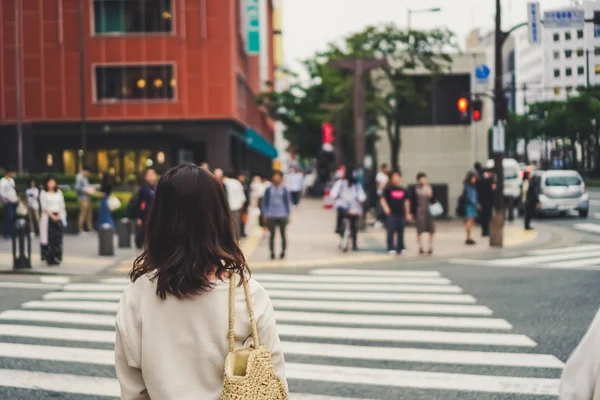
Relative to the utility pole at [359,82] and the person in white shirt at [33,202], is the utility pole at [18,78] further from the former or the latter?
the utility pole at [359,82]

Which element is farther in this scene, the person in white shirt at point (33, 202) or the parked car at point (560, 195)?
the parked car at point (560, 195)

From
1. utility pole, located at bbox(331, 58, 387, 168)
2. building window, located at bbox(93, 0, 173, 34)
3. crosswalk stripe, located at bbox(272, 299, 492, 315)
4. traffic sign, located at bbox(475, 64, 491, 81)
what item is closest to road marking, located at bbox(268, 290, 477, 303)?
crosswalk stripe, located at bbox(272, 299, 492, 315)

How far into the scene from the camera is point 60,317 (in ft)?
34.7

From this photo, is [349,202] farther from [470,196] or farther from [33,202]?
Answer: [33,202]

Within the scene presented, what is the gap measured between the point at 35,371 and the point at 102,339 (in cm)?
150

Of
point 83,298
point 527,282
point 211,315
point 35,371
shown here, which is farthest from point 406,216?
point 211,315

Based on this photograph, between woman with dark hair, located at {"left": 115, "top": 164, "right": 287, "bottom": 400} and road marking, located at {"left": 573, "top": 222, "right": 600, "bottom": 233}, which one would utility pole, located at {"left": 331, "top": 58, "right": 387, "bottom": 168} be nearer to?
road marking, located at {"left": 573, "top": 222, "right": 600, "bottom": 233}

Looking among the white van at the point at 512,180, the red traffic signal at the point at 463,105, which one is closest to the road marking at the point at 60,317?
the red traffic signal at the point at 463,105

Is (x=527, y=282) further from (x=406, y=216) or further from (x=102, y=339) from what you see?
(x=102, y=339)

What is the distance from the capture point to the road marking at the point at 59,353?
8.12 meters

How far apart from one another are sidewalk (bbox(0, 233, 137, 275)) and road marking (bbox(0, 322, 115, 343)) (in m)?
5.56

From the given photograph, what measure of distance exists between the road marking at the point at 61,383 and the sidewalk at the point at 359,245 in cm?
914

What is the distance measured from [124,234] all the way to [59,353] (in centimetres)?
1200

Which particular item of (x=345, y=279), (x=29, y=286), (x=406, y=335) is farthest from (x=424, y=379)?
(x=29, y=286)
